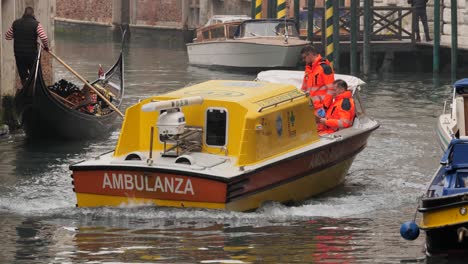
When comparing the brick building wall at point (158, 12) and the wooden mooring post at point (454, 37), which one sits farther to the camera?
the brick building wall at point (158, 12)

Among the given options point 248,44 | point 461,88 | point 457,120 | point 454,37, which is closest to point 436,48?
point 454,37

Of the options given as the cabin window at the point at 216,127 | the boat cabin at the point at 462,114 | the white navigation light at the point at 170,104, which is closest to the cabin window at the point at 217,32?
the boat cabin at the point at 462,114

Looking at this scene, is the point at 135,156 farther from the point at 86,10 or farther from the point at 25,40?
the point at 86,10

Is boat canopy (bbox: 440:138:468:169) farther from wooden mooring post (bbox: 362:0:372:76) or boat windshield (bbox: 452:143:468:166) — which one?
wooden mooring post (bbox: 362:0:372:76)

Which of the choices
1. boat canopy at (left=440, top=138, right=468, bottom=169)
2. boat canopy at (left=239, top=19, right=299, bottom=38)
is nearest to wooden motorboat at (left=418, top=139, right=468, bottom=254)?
boat canopy at (left=440, top=138, right=468, bottom=169)

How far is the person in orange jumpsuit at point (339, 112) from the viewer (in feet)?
42.3

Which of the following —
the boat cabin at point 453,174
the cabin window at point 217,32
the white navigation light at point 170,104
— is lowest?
the boat cabin at point 453,174

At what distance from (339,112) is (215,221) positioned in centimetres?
259

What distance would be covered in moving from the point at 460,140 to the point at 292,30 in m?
16.9

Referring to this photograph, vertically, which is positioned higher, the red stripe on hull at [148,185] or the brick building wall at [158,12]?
the brick building wall at [158,12]

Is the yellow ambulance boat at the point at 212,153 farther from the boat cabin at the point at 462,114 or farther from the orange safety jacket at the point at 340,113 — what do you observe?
the boat cabin at the point at 462,114

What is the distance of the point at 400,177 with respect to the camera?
540 inches

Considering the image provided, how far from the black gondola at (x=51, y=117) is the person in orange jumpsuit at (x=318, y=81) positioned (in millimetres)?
3236

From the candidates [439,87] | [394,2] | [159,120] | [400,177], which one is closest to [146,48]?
[394,2]
